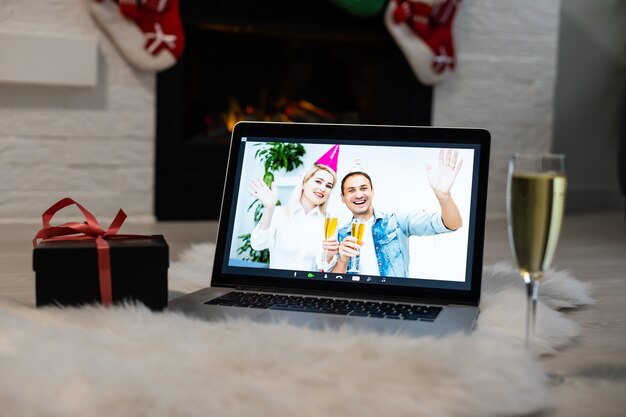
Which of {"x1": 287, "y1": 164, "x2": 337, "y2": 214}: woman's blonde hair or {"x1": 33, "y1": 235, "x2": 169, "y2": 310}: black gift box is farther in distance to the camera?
{"x1": 287, "y1": 164, "x2": 337, "y2": 214}: woman's blonde hair

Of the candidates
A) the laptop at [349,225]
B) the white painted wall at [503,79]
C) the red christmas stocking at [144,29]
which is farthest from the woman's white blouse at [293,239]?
the white painted wall at [503,79]

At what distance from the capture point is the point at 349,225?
129 cm

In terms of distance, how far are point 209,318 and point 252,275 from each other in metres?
0.19

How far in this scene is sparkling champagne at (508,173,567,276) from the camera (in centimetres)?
96

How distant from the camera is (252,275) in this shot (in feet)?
4.30

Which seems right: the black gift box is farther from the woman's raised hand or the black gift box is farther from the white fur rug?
the woman's raised hand

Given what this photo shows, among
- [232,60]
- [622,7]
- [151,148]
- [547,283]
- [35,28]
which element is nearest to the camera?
[547,283]

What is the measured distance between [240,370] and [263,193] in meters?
0.46

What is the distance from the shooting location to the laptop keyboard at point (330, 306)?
3.82 ft

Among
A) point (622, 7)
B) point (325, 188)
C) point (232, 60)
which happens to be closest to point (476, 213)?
point (325, 188)

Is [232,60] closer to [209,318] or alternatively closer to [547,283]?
[547,283]

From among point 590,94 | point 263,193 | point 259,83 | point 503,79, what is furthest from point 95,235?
point 590,94

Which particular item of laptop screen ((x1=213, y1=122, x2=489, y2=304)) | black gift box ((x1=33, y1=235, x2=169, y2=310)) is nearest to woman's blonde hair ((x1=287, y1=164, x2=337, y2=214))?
laptop screen ((x1=213, y1=122, x2=489, y2=304))

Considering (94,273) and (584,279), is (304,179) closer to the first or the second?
(94,273)
